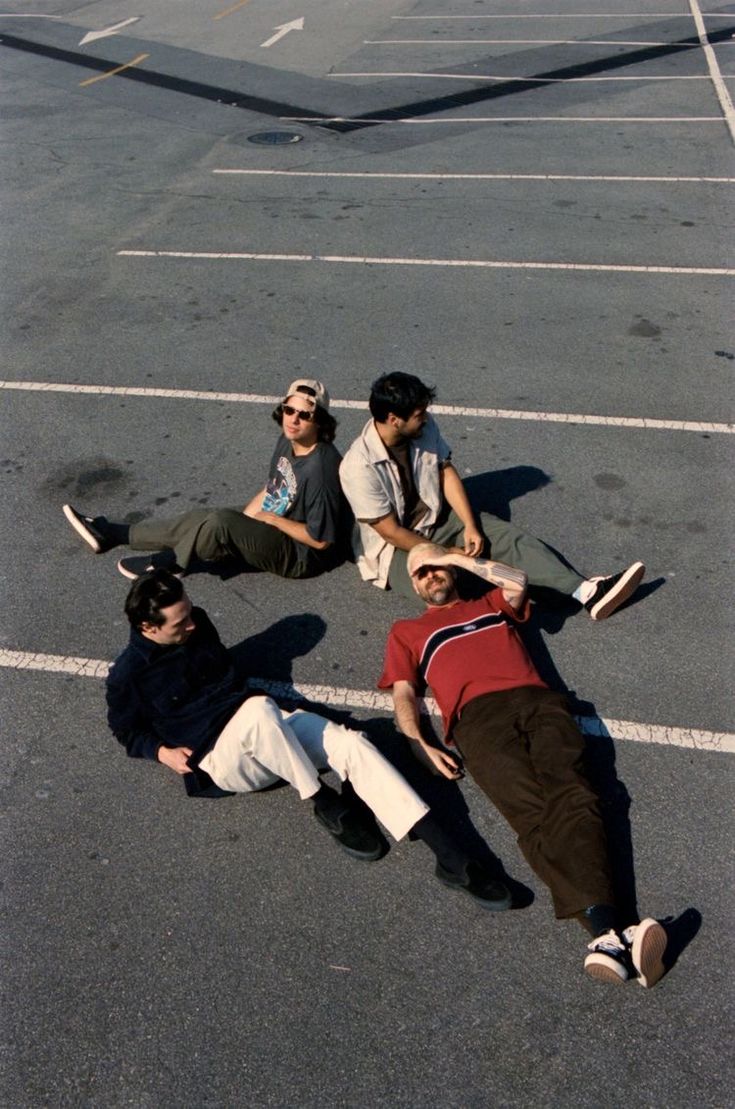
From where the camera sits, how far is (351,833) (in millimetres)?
4125

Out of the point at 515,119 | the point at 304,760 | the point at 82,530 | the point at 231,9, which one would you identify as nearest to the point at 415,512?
the point at 304,760

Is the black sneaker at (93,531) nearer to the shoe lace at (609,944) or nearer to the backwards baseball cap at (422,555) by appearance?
the backwards baseball cap at (422,555)

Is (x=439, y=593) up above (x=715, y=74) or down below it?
below

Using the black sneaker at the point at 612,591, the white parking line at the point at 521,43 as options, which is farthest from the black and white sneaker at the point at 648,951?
the white parking line at the point at 521,43

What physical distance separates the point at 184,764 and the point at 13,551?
97.9 inches

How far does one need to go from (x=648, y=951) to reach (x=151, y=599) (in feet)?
7.62

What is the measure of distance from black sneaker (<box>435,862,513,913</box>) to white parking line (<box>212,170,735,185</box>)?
9787 mm

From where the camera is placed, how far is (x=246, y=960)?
148 inches

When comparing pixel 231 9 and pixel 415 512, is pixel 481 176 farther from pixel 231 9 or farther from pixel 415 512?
pixel 231 9

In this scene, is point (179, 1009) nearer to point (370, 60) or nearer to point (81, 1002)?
point (81, 1002)

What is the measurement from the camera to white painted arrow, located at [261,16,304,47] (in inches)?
765

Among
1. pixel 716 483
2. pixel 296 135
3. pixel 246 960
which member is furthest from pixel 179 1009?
pixel 296 135

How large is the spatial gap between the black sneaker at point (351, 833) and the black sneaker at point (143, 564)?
197 centimetres

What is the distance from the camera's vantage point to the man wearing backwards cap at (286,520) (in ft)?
17.4
